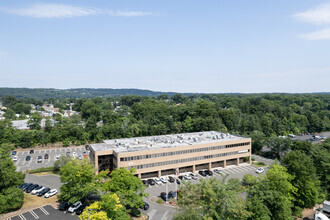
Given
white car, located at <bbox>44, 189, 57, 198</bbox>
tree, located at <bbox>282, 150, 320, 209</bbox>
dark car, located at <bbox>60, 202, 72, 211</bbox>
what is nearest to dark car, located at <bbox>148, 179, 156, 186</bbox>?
dark car, located at <bbox>60, 202, 72, 211</bbox>

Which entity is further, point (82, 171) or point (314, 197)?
point (314, 197)

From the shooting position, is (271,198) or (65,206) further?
(65,206)

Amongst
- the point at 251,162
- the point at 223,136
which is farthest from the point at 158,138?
the point at 251,162

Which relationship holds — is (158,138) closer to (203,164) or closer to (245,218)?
(203,164)

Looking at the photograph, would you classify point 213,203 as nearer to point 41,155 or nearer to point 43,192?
point 43,192

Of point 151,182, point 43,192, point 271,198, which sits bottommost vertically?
point 151,182

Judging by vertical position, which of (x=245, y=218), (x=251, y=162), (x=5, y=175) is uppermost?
(x=5, y=175)

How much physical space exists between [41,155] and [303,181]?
61626mm

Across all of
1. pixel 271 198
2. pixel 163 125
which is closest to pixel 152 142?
pixel 271 198

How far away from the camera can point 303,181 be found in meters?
34.9

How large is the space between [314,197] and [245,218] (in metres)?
16.3

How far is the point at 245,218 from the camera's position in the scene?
26.0 metres

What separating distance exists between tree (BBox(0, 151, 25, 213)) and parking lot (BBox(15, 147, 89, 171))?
63.8 ft

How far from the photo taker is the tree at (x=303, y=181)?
34.4m
